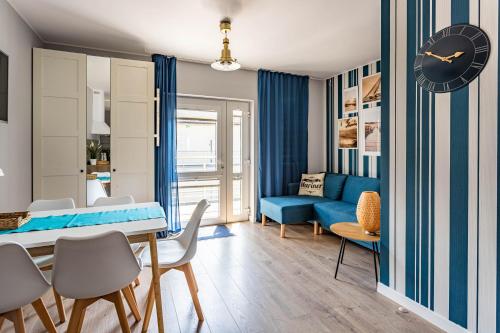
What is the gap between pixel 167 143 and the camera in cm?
394

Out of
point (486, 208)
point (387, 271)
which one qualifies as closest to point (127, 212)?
point (387, 271)

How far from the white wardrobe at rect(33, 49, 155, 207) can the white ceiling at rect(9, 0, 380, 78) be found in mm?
332

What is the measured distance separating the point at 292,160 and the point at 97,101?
10.1 ft

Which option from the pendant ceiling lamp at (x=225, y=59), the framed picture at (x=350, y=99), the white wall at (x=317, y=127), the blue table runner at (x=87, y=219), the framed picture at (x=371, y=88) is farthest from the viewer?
the white wall at (x=317, y=127)

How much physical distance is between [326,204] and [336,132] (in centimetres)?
154

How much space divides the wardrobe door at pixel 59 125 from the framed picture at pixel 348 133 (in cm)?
381

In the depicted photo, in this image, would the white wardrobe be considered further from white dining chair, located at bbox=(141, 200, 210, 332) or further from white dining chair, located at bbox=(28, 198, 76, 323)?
white dining chair, located at bbox=(141, 200, 210, 332)

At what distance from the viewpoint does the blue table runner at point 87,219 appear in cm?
179

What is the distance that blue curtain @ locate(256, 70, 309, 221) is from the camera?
183 inches

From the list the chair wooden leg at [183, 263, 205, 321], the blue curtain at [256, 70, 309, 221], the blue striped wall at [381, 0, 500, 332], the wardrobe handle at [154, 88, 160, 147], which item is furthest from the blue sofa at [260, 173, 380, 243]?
the chair wooden leg at [183, 263, 205, 321]

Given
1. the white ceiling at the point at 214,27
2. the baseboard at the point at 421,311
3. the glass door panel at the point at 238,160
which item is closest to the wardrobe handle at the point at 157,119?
the white ceiling at the point at 214,27

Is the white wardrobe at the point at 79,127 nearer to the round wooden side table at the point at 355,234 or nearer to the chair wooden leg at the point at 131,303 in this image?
the chair wooden leg at the point at 131,303

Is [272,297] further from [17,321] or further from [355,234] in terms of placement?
[17,321]

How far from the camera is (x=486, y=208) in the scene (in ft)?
5.36
